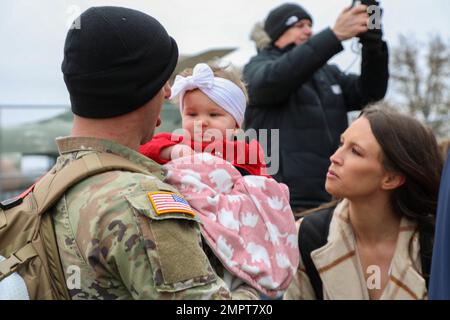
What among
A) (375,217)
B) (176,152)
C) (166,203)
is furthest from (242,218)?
(375,217)

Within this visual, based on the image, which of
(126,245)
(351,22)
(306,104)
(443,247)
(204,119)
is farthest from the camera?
(306,104)

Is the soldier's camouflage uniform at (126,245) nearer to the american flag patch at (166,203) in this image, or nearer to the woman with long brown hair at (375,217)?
the american flag patch at (166,203)

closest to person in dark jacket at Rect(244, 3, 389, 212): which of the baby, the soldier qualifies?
the baby

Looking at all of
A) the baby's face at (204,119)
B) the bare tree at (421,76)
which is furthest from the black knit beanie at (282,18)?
the bare tree at (421,76)

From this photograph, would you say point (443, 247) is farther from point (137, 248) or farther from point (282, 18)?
point (282, 18)

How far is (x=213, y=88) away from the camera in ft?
8.05

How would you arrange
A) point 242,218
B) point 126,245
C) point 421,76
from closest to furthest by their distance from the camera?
point 126,245
point 242,218
point 421,76

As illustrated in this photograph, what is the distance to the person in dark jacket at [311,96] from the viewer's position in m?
3.63

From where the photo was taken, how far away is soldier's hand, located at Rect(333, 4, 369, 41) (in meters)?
3.59

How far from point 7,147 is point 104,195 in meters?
7.25

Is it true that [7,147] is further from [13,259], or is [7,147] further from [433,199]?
[13,259]

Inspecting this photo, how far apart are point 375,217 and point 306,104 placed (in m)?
0.77

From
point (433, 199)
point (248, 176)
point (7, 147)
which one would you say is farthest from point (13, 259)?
point (7, 147)
